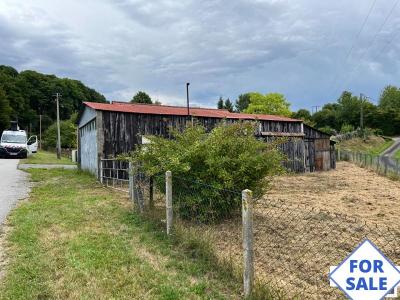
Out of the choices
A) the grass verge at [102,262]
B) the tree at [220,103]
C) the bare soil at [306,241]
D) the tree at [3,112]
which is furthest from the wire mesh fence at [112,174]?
the tree at [220,103]

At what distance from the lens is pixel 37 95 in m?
78.5

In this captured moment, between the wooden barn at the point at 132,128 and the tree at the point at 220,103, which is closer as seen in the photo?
the wooden barn at the point at 132,128

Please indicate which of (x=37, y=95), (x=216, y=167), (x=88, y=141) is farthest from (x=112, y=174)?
(x=37, y=95)

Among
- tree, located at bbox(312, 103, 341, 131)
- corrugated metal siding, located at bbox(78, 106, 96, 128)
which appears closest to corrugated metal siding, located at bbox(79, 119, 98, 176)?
corrugated metal siding, located at bbox(78, 106, 96, 128)

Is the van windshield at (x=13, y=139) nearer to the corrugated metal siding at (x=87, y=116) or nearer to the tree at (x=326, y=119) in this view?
the corrugated metal siding at (x=87, y=116)

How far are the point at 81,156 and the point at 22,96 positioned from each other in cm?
5610

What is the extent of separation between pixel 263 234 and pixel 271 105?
64.9 metres

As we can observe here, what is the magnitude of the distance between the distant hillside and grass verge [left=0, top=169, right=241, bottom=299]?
64984mm

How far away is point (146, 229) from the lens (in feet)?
24.5

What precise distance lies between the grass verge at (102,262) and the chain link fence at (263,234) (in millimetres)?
352

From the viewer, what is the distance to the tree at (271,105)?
70375mm

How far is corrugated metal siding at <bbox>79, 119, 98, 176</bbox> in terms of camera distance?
1919 cm

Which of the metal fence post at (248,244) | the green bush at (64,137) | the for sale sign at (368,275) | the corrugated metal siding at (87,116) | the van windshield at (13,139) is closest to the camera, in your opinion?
the for sale sign at (368,275)

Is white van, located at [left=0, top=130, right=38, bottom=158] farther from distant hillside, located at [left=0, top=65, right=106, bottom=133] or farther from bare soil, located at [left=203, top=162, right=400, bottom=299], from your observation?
distant hillside, located at [left=0, top=65, right=106, bottom=133]
